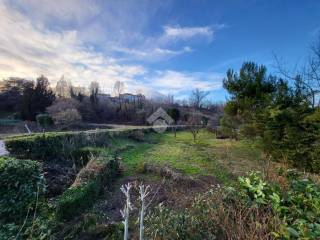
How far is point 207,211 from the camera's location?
3293 millimetres

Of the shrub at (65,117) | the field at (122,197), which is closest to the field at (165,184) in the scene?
the field at (122,197)

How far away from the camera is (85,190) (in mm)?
4805

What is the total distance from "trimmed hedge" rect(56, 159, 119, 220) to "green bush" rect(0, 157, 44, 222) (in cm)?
63

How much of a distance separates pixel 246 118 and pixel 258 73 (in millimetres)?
3006

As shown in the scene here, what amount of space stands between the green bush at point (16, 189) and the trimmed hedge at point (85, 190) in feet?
2.07

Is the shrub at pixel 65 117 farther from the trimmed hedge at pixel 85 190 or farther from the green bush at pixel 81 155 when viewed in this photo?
the trimmed hedge at pixel 85 190

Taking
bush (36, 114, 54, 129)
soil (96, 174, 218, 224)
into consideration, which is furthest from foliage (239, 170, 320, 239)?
bush (36, 114, 54, 129)

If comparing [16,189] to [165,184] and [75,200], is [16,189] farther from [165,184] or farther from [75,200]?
[165,184]

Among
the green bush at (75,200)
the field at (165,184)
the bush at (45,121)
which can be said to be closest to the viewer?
the green bush at (75,200)

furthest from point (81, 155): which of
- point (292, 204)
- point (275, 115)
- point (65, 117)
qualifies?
point (65, 117)

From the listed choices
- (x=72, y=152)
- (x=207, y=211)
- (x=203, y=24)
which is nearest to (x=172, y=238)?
(x=207, y=211)

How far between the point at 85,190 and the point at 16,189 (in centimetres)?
135

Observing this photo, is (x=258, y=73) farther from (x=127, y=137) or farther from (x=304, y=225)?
(x=304, y=225)

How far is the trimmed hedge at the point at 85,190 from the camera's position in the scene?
13.8 ft
